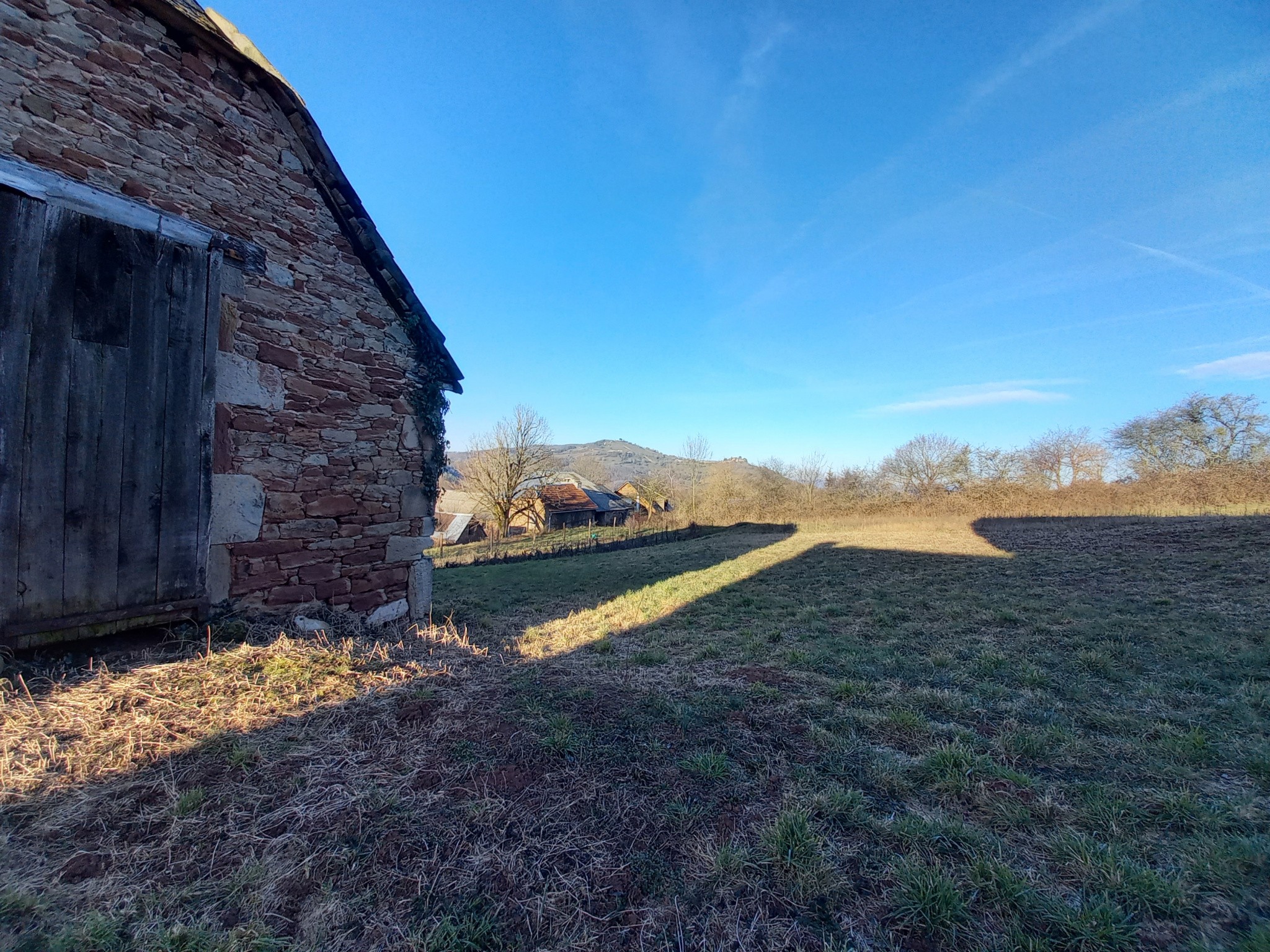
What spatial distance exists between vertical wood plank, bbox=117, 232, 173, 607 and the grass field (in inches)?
26.8

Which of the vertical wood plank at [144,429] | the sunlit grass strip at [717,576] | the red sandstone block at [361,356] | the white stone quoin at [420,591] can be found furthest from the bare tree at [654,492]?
the vertical wood plank at [144,429]

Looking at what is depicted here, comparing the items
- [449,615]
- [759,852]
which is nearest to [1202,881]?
[759,852]

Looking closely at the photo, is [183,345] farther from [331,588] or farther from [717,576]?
[717,576]

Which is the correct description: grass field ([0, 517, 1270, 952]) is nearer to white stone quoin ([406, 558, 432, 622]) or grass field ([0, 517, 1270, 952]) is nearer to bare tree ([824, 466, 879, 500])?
white stone quoin ([406, 558, 432, 622])

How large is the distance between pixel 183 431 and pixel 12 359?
103 centimetres

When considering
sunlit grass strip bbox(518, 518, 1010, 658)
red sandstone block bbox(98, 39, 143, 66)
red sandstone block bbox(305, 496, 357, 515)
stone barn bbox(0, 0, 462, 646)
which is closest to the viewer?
stone barn bbox(0, 0, 462, 646)

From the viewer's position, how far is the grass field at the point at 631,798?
1962mm

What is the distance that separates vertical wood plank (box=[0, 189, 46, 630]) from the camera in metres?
3.43

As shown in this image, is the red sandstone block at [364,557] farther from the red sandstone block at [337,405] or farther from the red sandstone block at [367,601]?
the red sandstone block at [337,405]

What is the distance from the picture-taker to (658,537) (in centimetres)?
3130

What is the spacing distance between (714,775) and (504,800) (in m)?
1.25

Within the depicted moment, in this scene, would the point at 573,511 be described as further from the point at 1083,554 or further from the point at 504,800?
the point at 504,800

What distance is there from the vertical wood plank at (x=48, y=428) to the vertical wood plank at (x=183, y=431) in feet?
1.91

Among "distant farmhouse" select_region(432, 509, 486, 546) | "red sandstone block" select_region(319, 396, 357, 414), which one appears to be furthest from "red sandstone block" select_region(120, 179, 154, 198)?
"distant farmhouse" select_region(432, 509, 486, 546)
